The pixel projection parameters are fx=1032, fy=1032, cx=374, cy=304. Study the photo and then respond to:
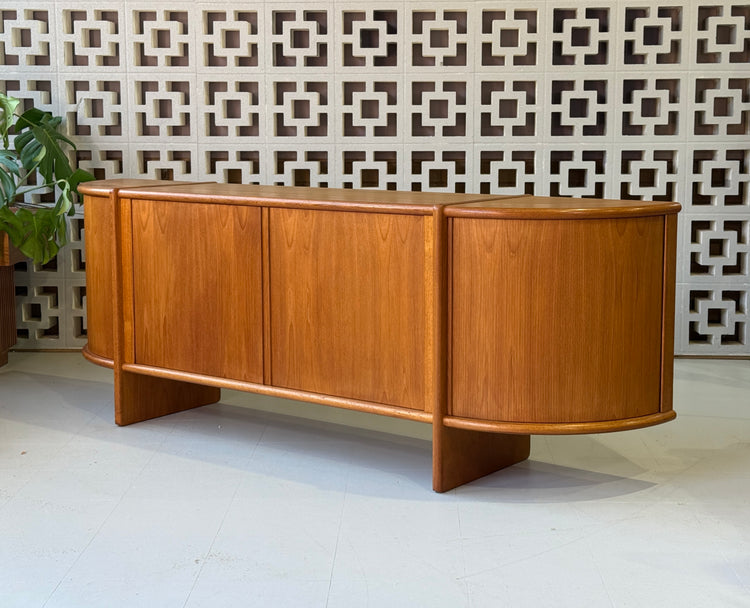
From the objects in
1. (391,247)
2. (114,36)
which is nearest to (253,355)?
(391,247)

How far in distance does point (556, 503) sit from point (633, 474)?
429 mm

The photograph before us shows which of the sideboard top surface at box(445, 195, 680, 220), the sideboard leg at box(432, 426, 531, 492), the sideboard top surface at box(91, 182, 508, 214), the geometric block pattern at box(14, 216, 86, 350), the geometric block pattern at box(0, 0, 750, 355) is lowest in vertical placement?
the sideboard leg at box(432, 426, 531, 492)

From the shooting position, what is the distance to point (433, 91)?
213 inches

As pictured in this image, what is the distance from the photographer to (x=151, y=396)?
4.39 m

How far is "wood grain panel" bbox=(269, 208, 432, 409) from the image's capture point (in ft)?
11.3

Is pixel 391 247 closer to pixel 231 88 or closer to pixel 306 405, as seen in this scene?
pixel 306 405

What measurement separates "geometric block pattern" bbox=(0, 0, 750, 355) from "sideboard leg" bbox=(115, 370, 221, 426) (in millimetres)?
1426

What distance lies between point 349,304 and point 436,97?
6.91 ft

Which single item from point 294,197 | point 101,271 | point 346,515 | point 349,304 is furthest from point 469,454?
point 101,271

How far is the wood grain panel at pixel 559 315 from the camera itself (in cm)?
322

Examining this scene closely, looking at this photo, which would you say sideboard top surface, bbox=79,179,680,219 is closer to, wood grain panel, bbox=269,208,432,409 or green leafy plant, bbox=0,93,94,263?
wood grain panel, bbox=269,208,432,409

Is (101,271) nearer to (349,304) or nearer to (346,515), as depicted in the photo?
(349,304)

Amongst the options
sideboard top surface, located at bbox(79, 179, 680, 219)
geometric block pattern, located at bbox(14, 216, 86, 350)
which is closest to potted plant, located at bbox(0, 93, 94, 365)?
geometric block pattern, located at bbox(14, 216, 86, 350)

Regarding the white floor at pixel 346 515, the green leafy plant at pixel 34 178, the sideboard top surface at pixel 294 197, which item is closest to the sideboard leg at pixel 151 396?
the white floor at pixel 346 515
